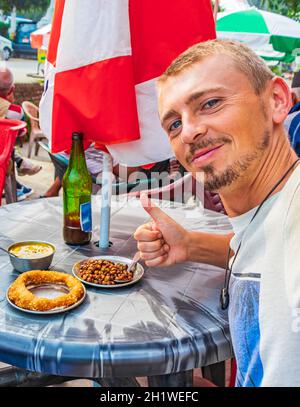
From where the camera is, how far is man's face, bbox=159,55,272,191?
1164 mm

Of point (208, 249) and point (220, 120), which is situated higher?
point (220, 120)

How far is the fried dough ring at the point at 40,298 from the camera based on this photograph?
1299 millimetres

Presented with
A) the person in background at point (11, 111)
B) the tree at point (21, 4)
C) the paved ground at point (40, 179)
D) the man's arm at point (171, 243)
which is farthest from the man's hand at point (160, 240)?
the tree at point (21, 4)

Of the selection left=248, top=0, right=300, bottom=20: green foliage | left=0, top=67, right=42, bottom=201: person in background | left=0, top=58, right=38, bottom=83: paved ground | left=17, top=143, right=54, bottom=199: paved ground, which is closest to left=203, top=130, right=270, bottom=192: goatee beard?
left=0, top=67, right=42, bottom=201: person in background

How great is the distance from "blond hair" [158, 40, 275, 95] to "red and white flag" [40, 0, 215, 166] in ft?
1.16

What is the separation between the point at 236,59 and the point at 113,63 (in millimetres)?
528

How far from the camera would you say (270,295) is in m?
1.00

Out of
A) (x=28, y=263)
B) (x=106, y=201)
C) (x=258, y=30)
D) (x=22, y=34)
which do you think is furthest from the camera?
(x=22, y=34)

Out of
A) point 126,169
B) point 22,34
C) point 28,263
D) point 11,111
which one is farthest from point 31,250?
point 22,34

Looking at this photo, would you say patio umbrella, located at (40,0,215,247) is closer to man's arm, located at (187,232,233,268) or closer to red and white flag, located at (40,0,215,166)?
red and white flag, located at (40,0,215,166)

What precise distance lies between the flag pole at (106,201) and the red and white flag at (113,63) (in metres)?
0.12

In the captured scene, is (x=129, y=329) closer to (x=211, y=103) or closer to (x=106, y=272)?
(x=106, y=272)

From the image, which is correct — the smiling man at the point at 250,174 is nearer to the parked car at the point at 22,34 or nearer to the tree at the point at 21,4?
the tree at the point at 21,4

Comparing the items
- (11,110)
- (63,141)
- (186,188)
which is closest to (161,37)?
(63,141)
